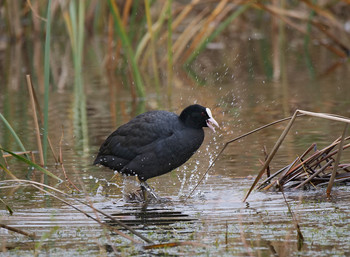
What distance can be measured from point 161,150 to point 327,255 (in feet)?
6.56

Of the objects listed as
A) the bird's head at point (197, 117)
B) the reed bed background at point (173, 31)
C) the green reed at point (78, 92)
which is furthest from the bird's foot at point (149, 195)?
the reed bed background at point (173, 31)

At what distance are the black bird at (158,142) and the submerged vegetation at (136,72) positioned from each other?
45 centimetres

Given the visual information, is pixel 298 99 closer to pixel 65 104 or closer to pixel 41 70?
pixel 65 104

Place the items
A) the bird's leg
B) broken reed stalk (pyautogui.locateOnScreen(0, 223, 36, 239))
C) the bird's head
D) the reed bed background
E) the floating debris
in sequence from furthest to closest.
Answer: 1. the reed bed background
2. the bird's head
3. the bird's leg
4. the floating debris
5. broken reed stalk (pyautogui.locateOnScreen(0, 223, 36, 239))

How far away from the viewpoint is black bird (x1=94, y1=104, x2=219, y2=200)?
17.1 feet

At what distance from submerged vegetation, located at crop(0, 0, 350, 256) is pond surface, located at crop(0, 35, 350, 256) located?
0.02 m

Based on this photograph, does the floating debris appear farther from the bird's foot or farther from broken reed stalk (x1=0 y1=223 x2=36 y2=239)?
broken reed stalk (x1=0 y1=223 x2=36 y2=239)

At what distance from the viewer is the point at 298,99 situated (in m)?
9.17

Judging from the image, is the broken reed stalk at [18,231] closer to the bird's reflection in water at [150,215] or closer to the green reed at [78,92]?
the bird's reflection in water at [150,215]

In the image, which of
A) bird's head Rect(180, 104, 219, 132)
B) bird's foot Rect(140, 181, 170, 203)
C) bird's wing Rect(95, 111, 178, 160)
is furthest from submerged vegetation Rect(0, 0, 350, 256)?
bird's head Rect(180, 104, 219, 132)

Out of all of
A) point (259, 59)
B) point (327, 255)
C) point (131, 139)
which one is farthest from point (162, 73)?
point (327, 255)

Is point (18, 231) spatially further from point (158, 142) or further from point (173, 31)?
point (173, 31)

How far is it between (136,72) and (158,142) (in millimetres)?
2851

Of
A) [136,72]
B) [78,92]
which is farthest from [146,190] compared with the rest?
[78,92]
